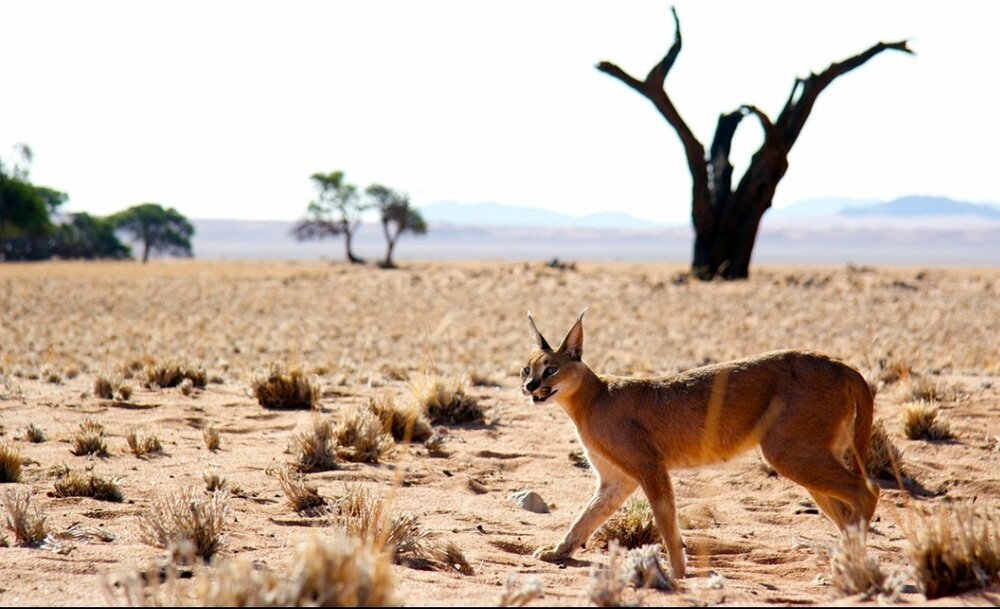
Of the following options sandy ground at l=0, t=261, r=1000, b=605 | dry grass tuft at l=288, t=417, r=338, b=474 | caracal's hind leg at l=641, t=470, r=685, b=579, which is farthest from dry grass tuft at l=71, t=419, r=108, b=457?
caracal's hind leg at l=641, t=470, r=685, b=579

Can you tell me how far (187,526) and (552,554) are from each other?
7.64 feet

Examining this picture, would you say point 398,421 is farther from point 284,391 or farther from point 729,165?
point 729,165

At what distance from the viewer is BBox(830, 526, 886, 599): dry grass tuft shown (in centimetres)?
493

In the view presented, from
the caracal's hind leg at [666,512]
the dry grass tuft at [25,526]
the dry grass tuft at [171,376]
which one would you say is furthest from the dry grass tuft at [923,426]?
the dry grass tuft at [171,376]

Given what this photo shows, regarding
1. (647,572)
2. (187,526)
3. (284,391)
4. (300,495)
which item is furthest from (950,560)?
(284,391)

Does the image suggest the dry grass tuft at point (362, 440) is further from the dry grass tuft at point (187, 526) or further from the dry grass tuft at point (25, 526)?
the dry grass tuft at point (25, 526)

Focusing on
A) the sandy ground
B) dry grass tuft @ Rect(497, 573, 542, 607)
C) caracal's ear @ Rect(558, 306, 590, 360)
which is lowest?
the sandy ground

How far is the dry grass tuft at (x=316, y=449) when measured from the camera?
Answer: 8.76 m

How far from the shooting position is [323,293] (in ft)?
112

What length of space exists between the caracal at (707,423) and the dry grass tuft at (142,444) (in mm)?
4051

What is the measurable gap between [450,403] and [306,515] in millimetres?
3717

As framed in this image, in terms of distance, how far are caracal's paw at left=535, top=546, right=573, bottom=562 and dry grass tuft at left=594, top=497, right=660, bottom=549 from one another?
73 cm

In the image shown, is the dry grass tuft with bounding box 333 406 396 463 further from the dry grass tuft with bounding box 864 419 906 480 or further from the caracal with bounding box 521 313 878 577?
the dry grass tuft with bounding box 864 419 906 480

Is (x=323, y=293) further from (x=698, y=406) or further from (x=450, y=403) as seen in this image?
(x=698, y=406)
